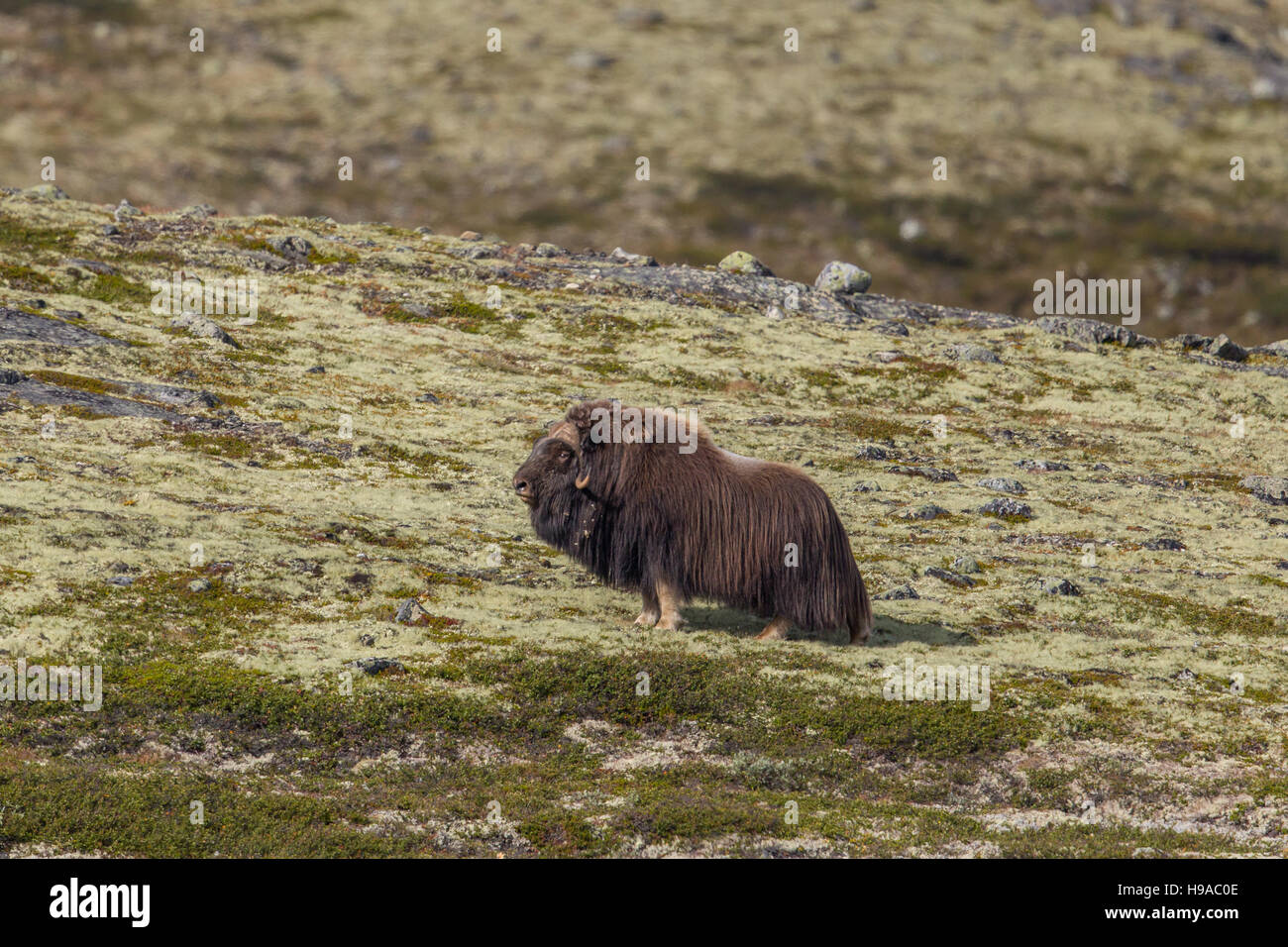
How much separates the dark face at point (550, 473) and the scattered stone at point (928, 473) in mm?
21741

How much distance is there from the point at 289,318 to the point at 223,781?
40763mm

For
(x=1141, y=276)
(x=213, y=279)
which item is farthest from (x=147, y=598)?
(x=1141, y=276)

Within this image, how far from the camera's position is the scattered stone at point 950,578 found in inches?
1151

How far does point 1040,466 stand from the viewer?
4459 cm

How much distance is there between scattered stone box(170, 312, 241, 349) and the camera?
164ft

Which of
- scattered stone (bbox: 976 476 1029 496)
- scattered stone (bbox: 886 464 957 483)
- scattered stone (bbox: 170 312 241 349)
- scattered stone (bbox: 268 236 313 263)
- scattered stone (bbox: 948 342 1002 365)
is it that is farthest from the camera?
scattered stone (bbox: 268 236 313 263)

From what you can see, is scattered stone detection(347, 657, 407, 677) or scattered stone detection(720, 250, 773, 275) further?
scattered stone detection(720, 250, 773, 275)

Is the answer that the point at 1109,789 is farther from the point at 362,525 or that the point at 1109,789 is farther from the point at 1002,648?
the point at 362,525

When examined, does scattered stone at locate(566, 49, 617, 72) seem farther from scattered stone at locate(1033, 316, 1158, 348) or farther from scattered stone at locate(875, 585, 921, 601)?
scattered stone at locate(875, 585, 921, 601)

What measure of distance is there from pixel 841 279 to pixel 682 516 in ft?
165

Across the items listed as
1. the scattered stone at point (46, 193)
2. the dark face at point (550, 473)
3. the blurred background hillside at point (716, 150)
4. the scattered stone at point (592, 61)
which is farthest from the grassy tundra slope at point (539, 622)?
the scattered stone at point (592, 61)

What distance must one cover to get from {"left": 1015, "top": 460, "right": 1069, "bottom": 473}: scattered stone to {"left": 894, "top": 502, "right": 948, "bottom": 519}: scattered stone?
8.35 metres

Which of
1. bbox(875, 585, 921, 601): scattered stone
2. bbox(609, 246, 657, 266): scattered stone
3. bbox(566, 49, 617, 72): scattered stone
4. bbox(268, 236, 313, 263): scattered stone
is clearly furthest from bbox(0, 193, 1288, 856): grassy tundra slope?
bbox(566, 49, 617, 72): scattered stone

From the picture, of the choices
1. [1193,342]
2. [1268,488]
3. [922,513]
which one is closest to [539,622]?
[922,513]
